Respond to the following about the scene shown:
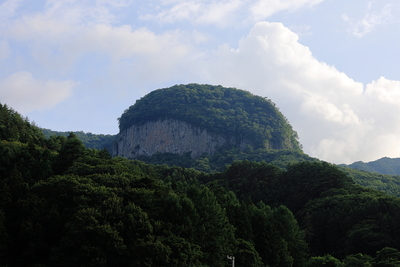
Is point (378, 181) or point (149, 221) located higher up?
point (378, 181)

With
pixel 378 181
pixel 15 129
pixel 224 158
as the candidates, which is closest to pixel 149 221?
pixel 15 129

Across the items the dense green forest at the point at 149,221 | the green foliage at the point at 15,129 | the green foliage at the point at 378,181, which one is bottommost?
the dense green forest at the point at 149,221

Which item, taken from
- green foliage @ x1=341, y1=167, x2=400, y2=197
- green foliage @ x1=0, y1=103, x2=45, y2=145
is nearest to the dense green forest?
green foliage @ x1=0, y1=103, x2=45, y2=145

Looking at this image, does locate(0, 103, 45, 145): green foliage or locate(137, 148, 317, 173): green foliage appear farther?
locate(137, 148, 317, 173): green foliage

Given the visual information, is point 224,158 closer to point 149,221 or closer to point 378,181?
point 378,181

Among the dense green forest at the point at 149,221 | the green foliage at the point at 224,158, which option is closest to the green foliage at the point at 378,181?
the green foliage at the point at 224,158

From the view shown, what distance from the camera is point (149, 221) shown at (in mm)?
51938

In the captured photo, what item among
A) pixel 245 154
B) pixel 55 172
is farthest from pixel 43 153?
pixel 245 154

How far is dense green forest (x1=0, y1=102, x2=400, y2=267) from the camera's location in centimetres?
4816

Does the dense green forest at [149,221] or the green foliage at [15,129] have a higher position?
the green foliage at [15,129]

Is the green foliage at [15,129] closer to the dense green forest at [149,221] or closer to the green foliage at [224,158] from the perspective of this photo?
the dense green forest at [149,221]

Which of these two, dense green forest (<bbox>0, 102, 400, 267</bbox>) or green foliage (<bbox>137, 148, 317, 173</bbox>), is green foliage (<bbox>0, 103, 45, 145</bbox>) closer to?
dense green forest (<bbox>0, 102, 400, 267</bbox>)

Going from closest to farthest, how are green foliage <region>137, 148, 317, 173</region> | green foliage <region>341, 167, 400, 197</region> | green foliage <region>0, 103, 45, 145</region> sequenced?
green foliage <region>0, 103, 45, 145</region>, green foliage <region>341, 167, 400, 197</region>, green foliage <region>137, 148, 317, 173</region>

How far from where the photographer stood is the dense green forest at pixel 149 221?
4816 centimetres
